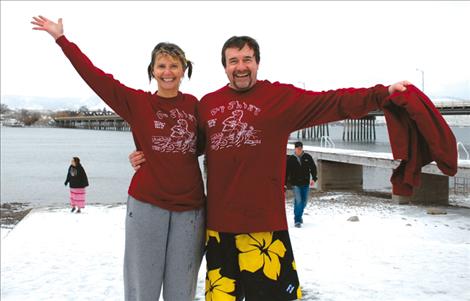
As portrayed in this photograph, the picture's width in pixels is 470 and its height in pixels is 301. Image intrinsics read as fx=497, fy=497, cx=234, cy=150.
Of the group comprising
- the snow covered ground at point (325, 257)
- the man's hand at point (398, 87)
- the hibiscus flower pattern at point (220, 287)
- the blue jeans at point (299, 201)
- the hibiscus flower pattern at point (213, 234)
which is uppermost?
the man's hand at point (398, 87)

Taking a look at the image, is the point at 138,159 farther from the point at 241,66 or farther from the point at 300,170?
the point at 300,170

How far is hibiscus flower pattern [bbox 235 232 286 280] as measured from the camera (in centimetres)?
298

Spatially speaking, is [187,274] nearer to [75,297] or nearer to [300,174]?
[75,297]

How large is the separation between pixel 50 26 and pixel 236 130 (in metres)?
1.22

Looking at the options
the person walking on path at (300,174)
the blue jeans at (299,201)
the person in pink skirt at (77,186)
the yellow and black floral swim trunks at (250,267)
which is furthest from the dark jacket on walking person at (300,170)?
the yellow and black floral swim trunks at (250,267)

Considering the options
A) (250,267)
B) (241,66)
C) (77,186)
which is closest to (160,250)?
(250,267)

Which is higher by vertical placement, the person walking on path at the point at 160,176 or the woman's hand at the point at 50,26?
the woman's hand at the point at 50,26

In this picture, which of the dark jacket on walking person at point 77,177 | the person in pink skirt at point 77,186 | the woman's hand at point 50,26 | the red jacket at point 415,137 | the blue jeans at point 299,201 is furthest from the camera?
the dark jacket on walking person at point 77,177

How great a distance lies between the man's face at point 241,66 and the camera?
2.89 meters

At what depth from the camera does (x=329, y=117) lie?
2.84 metres

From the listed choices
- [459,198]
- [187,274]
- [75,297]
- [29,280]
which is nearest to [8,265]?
[29,280]

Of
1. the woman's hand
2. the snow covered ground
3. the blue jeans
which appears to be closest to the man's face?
the woman's hand

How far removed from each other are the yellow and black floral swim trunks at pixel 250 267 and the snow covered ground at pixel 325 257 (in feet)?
7.41

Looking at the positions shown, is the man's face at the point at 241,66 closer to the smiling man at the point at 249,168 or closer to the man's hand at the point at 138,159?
the smiling man at the point at 249,168
